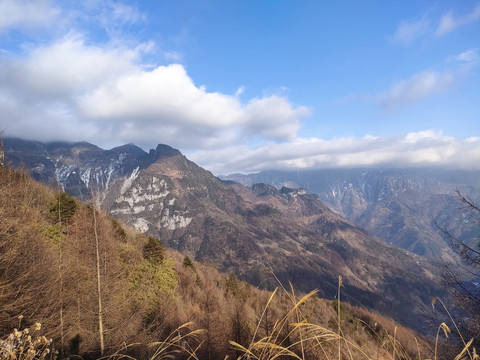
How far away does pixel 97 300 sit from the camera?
11828mm

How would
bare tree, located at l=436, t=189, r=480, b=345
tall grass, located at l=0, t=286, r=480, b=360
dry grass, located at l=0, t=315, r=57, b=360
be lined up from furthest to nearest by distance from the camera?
bare tree, located at l=436, t=189, r=480, b=345, dry grass, located at l=0, t=315, r=57, b=360, tall grass, located at l=0, t=286, r=480, b=360

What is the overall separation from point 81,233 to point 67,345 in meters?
5.92

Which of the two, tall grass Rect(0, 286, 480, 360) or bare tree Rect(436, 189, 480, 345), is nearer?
tall grass Rect(0, 286, 480, 360)

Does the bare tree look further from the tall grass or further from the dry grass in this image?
the dry grass

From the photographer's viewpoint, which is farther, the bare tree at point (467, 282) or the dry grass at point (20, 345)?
the bare tree at point (467, 282)

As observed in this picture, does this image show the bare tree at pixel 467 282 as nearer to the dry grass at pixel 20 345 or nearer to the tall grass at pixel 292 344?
the tall grass at pixel 292 344

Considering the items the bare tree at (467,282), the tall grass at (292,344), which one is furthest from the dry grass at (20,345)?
the bare tree at (467,282)

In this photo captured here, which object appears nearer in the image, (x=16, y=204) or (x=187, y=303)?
(x=16, y=204)

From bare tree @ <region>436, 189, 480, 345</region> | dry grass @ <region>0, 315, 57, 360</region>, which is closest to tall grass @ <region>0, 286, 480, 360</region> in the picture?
dry grass @ <region>0, 315, 57, 360</region>

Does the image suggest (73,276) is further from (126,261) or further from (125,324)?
(126,261)

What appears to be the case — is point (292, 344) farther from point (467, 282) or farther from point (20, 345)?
point (467, 282)

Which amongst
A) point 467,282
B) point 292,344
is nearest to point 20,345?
point 292,344

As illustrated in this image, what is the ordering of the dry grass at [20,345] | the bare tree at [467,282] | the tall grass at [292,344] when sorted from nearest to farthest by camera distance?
1. the tall grass at [292,344]
2. the dry grass at [20,345]
3. the bare tree at [467,282]

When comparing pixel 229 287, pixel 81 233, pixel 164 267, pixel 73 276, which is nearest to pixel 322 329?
pixel 73 276
